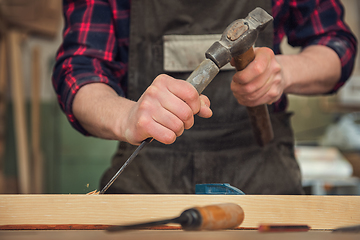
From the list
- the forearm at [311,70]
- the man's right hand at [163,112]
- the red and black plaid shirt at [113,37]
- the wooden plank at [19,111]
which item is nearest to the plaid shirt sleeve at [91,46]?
the red and black plaid shirt at [113,37]

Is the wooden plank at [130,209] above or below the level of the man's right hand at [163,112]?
below

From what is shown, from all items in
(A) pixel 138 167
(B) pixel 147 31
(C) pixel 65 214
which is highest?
(B) pixel 147 31

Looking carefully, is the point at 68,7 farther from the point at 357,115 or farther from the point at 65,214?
the point at 357,115

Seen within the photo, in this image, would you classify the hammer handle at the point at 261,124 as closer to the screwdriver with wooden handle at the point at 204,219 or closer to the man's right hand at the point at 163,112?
the man's right hand at the point at 163,112

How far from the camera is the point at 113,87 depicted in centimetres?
85

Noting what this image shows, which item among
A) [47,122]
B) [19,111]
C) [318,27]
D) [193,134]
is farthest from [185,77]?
[47,122]

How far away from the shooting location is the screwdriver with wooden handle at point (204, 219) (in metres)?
0.37

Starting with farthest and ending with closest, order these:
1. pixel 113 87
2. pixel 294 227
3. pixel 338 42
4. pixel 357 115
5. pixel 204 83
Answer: pixel 357 115, pixel 338 42, pixel 113 87, pixel 204 83, pixel 294 227

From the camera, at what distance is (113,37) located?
0.93m

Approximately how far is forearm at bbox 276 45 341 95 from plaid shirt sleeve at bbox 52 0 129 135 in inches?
16.8

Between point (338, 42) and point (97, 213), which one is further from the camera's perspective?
point (338, 42)

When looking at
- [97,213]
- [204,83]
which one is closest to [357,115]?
[204,83]

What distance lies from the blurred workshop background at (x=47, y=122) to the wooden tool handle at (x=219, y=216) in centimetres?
185

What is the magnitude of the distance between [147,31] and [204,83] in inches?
14.8
